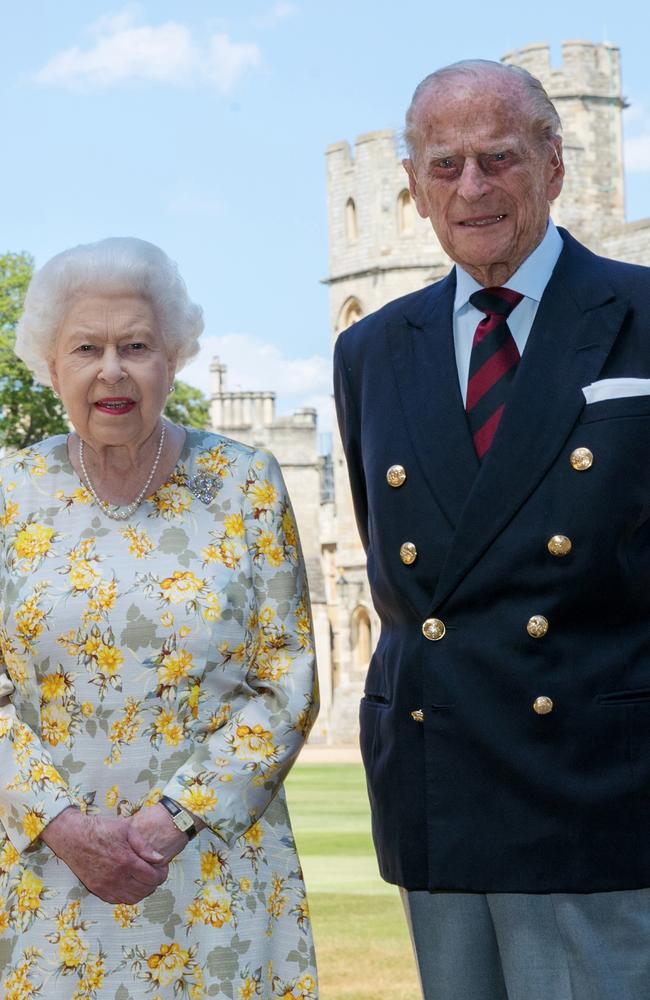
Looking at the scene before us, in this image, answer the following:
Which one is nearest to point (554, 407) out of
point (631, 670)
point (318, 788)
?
point (631, 670)

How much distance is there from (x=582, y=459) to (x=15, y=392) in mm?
39319

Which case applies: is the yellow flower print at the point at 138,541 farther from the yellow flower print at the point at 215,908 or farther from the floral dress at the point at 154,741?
the yellow flower print at the point at 215,908

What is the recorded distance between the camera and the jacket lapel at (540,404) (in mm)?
3285

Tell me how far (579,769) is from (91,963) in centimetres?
120

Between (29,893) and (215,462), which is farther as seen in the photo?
(215,462)

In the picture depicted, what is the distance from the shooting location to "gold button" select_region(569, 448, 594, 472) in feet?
10.7

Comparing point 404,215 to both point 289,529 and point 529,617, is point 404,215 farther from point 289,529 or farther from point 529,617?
point 529,617

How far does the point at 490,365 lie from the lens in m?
3.42

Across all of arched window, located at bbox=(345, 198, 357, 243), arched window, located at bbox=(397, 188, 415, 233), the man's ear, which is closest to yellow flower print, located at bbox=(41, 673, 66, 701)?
the man's ear

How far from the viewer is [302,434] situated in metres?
58.4

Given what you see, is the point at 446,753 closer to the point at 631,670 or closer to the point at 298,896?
the point at 631,670

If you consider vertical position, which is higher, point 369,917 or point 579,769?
point 579,769

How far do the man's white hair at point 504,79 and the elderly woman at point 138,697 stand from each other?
2.41ft

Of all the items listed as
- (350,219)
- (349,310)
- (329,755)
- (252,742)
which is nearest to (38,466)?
(252,742)
